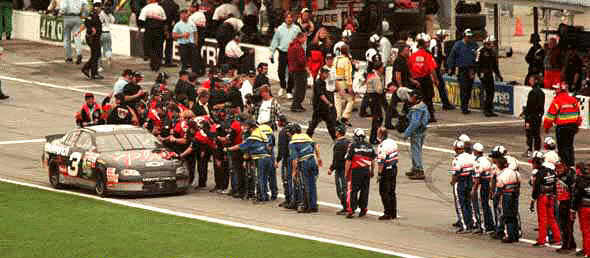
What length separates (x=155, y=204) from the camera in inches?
984

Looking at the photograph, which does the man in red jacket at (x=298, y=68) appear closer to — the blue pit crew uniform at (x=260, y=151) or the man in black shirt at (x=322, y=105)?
the man in black shirt at (x=322, y=105)

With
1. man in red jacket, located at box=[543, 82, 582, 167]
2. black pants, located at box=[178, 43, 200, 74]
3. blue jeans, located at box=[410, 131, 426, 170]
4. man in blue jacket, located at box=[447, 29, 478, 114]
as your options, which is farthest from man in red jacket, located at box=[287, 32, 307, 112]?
man in red jacket, located at box=[543, 82, 582, 167]

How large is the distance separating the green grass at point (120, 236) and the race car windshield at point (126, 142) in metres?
1.07

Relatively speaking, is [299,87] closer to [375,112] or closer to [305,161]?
[375,112]

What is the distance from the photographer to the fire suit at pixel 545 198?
21062mm

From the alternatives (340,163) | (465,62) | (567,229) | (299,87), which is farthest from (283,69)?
(567,229)

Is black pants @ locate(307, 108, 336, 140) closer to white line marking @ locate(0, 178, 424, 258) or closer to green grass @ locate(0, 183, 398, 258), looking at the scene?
white line marking @ locate(0, 178, 424, 258)

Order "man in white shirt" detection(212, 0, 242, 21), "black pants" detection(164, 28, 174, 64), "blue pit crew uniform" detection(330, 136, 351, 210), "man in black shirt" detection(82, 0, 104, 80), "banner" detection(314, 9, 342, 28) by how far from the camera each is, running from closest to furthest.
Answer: "blue pit crew uniform" detection(330, 136, 351, 210), "man in black shirt" detection(82, 0, 104, 80), "black pants" detection(164, 28, 174, 64), "man in white shirt" detection(212, 0, 242, 21), "banner" detection(314, 9, 342, 28)

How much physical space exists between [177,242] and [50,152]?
19.4 ft

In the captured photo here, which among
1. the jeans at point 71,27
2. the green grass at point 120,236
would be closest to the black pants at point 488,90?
the green grass at point 120,236

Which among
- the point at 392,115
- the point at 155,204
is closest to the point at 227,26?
the point at 392,115

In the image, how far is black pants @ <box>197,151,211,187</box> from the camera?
2625 centimetres

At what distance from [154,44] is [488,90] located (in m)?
11.1

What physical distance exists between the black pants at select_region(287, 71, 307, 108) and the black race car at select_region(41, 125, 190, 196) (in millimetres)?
7543
